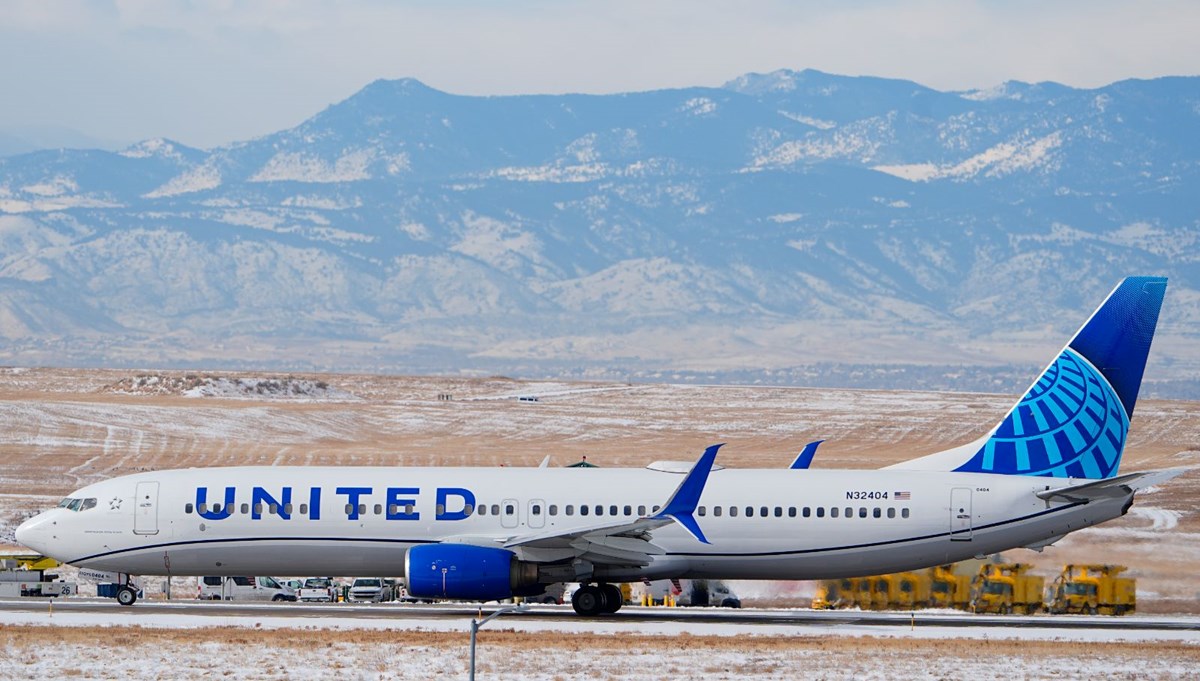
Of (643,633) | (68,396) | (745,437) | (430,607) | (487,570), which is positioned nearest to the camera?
(643,633)

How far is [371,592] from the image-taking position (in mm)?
49969

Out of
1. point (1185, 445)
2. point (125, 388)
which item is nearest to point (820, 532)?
point (1185, 445)

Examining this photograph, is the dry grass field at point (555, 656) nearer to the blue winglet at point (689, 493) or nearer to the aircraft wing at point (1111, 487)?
the blue winglet at point (689, 493)

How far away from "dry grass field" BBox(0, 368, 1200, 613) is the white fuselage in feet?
28.9

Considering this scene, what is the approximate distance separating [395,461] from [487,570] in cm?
5156

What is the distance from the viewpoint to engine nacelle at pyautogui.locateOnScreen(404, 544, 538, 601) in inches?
1513

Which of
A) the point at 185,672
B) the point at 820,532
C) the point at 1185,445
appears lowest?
the point at 185,672

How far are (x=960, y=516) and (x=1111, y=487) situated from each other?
11.3 ft

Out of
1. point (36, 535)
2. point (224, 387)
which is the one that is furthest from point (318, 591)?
point (224, 387)

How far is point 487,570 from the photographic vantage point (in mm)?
38688

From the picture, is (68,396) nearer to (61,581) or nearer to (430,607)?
(61,581)

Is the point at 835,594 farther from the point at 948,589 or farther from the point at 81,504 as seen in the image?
the point at 81,504

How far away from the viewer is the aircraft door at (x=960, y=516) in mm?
40625

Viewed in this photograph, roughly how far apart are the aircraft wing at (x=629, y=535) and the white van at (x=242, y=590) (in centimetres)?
1304
